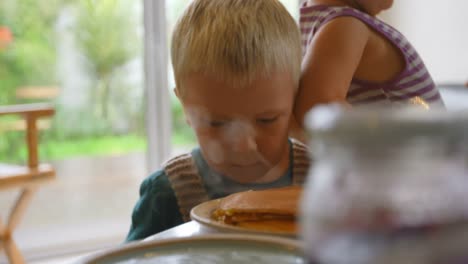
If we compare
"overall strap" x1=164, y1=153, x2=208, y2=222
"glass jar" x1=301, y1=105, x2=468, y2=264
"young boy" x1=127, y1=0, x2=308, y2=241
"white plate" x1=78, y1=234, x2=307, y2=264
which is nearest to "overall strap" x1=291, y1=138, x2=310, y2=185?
"young boy" x1=127, y1=0, x2=308, y2=241

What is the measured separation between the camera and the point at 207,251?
36 centimetres

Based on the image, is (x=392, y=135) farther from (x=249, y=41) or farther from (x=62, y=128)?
(x=62, y=128)

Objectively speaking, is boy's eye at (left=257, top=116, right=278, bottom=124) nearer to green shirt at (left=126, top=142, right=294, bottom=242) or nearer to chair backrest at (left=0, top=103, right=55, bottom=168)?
green shirt at (left=126, top=142, right=294, bottom=242)

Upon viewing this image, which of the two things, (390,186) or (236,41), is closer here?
(390,186)

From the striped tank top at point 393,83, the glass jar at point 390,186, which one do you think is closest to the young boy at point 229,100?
the striped tank top at point 393,83

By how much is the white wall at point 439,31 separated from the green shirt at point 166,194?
5.94ft

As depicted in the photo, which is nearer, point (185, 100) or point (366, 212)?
point (366, 212)

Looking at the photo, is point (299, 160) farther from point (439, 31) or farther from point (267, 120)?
point (439, 31)

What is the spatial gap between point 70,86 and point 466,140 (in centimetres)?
272

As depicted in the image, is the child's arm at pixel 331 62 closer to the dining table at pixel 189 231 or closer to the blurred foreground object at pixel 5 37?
the dining table at pixel 189 231

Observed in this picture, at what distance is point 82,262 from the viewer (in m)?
0.33

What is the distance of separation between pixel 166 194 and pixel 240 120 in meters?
0.14

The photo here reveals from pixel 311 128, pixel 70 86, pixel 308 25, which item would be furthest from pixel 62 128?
pixel 311 128

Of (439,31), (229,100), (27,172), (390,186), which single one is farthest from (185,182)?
(439,31)
